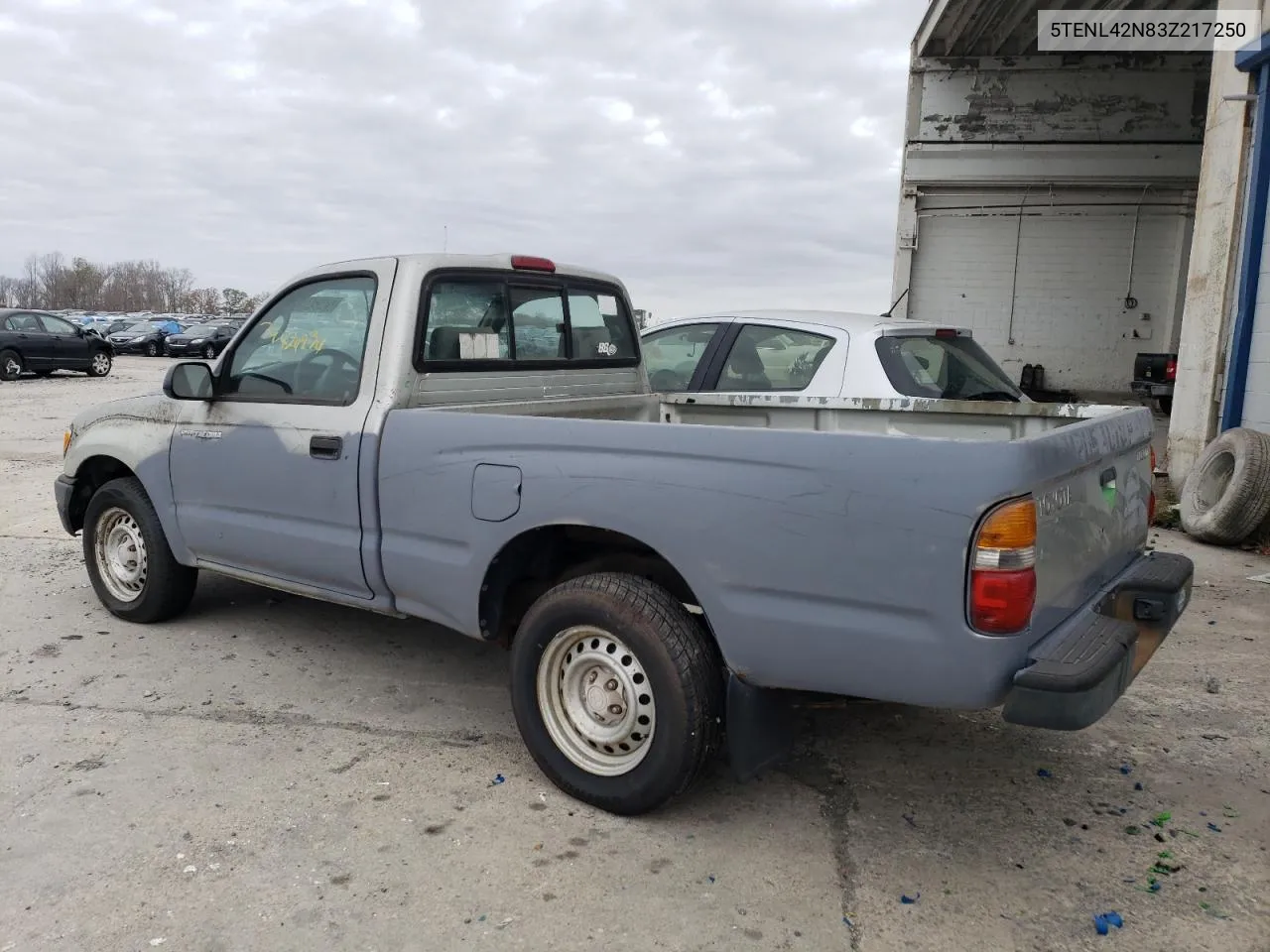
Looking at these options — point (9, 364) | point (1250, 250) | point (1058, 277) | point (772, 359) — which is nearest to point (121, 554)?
point (772, 359)

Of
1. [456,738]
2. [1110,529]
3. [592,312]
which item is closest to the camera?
[1110,529]

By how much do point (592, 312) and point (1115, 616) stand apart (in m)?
2.77

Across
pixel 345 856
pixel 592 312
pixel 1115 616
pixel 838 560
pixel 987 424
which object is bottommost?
pixel 345 856

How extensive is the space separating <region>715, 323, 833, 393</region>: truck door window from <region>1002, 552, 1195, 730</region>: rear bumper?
9.10 ft

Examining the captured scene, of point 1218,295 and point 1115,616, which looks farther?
point 1218,295

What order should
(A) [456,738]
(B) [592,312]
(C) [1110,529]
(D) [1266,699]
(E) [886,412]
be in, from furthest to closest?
(B) [592,312], (E) [886,412], (D) [1266,699], (A) [456,738], (C) [1110,529]

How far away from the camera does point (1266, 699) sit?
13.8ft

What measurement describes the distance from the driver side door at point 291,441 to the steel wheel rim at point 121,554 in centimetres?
53

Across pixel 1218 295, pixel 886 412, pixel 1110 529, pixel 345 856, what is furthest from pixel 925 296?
pixel 345 856

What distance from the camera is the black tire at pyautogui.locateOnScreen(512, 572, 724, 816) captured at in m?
2.92

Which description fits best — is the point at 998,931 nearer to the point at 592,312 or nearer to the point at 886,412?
the point at 886,412

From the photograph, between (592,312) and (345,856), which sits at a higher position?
(592,312)

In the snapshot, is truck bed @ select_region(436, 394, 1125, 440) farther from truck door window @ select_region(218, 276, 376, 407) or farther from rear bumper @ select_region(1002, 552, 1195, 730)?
rear bumper @ select_region(1002, 552, 1195, 730)

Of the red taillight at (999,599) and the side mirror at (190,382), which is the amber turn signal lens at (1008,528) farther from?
the side mirror at (190,382)
